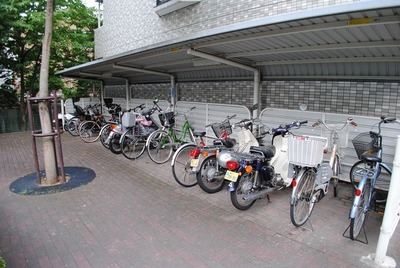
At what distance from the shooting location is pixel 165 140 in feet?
21.7

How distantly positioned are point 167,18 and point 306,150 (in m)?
6.78

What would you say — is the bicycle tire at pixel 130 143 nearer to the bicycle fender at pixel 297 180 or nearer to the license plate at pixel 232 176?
the license plate at pixel 232 176

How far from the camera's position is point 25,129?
1223 centimetres

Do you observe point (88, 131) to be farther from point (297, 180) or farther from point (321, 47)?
point (297, 180)

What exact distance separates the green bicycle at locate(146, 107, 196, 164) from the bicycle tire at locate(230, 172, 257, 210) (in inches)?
113

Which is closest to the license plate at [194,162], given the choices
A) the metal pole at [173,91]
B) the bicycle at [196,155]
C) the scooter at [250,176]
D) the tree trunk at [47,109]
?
the bicycle at [196,155]

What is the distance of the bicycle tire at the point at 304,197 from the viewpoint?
3.32 meters

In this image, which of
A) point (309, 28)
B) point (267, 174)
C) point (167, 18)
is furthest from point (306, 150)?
point (167, 18)

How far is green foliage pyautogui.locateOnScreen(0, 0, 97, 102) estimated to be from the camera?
9797mm

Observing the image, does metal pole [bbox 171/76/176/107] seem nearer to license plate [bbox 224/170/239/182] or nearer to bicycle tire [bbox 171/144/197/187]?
bicycle tire [bbox 171/144/197/187]

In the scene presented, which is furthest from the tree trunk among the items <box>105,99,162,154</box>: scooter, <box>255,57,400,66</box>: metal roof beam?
<box>255,57,400,66</box>: metal roof beam

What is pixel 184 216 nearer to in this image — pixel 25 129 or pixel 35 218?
pixel 35 218

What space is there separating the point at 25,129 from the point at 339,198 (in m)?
12.7

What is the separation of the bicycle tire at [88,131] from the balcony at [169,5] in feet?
14.0
